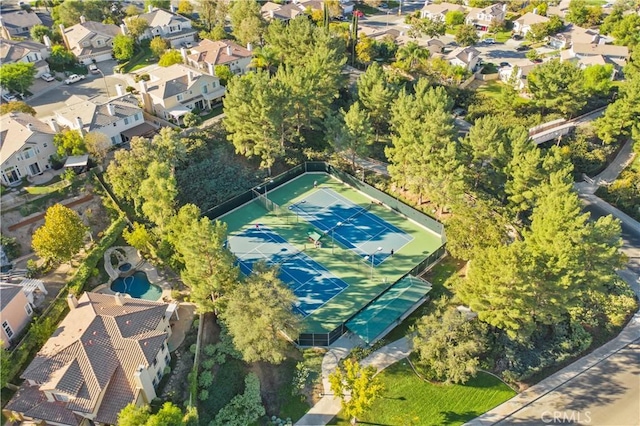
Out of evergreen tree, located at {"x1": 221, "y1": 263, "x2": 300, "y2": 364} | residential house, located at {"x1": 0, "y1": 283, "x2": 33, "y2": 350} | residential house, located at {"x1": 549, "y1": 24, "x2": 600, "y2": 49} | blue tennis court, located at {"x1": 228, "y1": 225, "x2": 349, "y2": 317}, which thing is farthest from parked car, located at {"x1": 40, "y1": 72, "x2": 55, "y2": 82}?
residential house, located at {"x1": 549, "y1": 24, "x2": 600, "y2": 49}

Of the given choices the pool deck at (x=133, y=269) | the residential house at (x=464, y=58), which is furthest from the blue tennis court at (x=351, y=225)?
the residential house at (x=464, y=58)

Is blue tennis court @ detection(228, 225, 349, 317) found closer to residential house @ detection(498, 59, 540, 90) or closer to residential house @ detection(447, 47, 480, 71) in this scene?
residential house @ detection(498, 59, 540, 90)

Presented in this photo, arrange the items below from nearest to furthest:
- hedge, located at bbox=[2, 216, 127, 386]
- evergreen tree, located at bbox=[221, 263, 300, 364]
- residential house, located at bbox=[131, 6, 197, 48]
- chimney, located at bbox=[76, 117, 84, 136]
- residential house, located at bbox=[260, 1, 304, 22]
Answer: evergreen tree, located at bbox=[221, 263, 300, 364] → hedge, located at bbox=[2, 216, 127, 386] → chimney, located at bbox=[76, 117, 84, 136] → residential house, located at bbox=[131, 6, 197, 48] → residential house, located at bbox=[260, 1, 304, 22]

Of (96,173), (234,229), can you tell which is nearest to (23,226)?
(96,173)

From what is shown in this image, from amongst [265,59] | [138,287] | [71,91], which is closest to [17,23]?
[71,91]

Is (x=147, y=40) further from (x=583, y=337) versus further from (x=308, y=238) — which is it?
(x=583, y=337)

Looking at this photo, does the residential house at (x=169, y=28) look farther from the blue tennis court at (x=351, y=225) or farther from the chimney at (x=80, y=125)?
the blue tennis court at (x=351, y=225)

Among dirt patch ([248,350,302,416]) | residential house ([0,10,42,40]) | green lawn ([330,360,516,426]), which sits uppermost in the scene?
residential house ([0,10,42,40])
